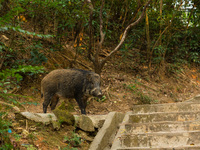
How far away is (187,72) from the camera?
1280cm

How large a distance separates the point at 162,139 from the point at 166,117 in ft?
2.96

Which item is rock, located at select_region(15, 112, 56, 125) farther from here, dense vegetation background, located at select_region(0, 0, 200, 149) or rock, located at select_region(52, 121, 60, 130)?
dense vegetation background, located at select_region(0, 0, 200, 149)

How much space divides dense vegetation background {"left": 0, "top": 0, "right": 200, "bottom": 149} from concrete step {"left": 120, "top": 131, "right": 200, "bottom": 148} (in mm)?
4089

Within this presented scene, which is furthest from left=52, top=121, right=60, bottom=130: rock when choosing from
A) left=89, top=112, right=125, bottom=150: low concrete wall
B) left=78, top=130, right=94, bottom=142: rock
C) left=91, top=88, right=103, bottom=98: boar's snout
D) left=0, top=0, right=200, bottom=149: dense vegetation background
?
left=0, top=0, right=200, bottom=149: dense vegetation background

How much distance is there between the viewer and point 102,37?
7.57 meters

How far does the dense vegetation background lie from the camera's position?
7363 millimetres

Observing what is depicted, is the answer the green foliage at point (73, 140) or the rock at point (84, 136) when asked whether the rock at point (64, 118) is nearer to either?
the rock at point (84, 136)

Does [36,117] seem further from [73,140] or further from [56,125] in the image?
[73,140]

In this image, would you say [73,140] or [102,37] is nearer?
[73,140]

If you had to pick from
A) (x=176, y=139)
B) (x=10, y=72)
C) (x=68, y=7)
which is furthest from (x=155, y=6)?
(x=10, y=72)

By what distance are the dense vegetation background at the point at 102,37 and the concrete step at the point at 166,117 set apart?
3.50 meters

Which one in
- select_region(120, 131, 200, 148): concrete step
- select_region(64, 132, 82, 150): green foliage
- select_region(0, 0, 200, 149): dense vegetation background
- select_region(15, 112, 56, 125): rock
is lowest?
select_region(64, 132, 82, 150): green foliage

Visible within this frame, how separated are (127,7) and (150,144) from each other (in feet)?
32.0

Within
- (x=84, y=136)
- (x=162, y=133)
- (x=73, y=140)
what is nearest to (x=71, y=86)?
(x=84, y=136)
